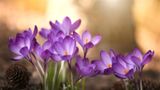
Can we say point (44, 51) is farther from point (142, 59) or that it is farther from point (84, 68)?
point (142, 59)

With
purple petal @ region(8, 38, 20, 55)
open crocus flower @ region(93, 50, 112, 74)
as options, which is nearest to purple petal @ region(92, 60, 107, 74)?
open crocus flower @ region(93, 50, 112, 74)

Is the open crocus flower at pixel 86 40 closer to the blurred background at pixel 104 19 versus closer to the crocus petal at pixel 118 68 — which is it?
the crocus petal at pixel 118 68

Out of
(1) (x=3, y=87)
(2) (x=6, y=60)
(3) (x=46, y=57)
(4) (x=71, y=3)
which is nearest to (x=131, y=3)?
(4) (x=71, y=3)

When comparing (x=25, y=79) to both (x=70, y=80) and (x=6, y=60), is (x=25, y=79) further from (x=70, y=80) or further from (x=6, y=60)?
(x=6, y=60)

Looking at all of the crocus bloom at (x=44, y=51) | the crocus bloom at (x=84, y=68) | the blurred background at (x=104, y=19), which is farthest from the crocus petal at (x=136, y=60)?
the blurred background at (x=104, y=19)

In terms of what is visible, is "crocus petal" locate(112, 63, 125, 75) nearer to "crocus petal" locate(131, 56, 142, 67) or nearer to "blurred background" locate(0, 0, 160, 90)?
"crocus petal" locate(131, 56, 142, 67)

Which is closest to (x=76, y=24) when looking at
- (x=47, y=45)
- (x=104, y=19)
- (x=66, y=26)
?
(x=66, y=26)
